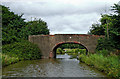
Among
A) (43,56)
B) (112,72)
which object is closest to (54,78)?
(112,72)

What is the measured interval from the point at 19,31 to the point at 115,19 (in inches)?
854

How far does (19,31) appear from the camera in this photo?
3369 cm

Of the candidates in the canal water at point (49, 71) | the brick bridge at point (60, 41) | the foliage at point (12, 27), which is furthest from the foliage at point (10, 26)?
the canal water at point (49, 71)

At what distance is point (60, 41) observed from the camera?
30.8 meters

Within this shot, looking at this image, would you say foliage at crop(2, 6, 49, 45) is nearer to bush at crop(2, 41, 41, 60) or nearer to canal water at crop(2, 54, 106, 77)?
bush at crop(2, 41, 41, 60)

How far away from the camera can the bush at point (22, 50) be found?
88.3 feet

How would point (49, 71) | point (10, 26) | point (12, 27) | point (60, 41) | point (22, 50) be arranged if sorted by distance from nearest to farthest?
point (49, 71) < point (22, 50) < point (60, 41) < point (10, 26) < point (12, 27)

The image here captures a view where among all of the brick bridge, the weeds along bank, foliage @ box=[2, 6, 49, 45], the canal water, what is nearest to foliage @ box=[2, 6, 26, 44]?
foliage @ box=[2, 6, 49, 45]

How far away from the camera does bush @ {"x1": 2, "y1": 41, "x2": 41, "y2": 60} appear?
88.3 feet

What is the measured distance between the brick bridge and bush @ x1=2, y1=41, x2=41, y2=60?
189cm

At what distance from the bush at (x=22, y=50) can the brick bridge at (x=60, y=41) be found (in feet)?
6.19

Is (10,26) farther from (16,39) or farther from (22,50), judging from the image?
(22,50)

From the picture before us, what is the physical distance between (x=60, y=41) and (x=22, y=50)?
722 centimetres

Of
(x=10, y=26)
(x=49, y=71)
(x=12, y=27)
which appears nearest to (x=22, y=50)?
(x=10, y=26)
